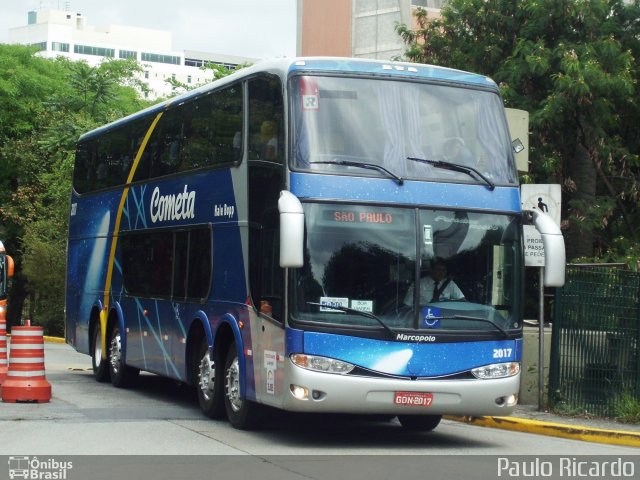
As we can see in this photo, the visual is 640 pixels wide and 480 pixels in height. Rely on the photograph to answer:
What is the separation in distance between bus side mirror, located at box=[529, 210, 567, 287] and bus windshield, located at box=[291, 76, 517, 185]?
65 cm

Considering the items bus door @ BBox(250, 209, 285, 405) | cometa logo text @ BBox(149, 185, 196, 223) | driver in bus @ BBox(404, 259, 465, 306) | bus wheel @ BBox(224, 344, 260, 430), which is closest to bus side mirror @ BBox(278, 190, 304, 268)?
bus door @ BBox(250, 209, 285, 405)

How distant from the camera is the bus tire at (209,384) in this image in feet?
47.6

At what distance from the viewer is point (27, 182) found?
51.6m

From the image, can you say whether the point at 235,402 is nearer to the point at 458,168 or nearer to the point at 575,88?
the point at 458,168

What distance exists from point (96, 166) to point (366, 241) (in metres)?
9.80

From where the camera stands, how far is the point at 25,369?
632 inches

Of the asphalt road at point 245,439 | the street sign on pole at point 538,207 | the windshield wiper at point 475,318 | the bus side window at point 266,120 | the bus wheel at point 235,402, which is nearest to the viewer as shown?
the asphalt road at point 245,439

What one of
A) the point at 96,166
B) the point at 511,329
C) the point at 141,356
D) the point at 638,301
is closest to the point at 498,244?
the point at 511,329

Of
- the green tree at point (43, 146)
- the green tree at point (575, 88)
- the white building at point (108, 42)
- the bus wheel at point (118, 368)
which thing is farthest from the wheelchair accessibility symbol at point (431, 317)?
the white building at point (108, 42)

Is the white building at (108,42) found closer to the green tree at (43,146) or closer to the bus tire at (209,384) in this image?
the green tree at (43,146)

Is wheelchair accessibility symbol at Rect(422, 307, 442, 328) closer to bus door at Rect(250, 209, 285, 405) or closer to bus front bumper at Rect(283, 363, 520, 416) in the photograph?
bus front bumper at Rect(283, 363, 520, 416)

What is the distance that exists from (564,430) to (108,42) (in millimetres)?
174032

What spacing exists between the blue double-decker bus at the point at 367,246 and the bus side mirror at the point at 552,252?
0.8 inches

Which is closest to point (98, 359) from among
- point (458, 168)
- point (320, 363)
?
point (320, 363)
